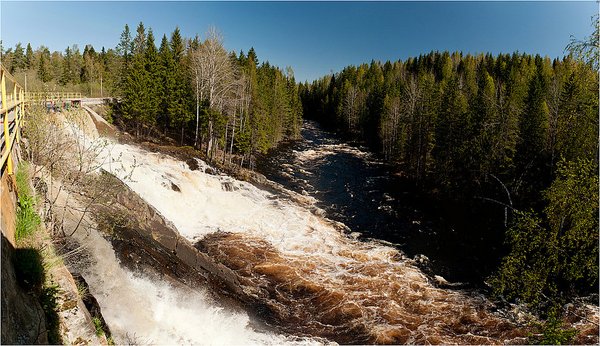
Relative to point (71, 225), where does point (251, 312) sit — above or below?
below

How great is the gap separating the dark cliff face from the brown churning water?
9.05 m

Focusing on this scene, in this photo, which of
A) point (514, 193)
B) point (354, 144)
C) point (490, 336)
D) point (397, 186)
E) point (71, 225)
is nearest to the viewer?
point (71, 225)

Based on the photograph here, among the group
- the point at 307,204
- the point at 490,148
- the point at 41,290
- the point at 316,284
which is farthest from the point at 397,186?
the point at 41,290

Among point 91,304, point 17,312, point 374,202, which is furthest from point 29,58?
point 17,312

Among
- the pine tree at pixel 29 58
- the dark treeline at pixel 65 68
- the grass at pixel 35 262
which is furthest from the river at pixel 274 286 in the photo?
the pine tree at pixel 29 58

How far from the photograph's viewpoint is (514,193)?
27969 mm

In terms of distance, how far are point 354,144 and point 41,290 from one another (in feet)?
215

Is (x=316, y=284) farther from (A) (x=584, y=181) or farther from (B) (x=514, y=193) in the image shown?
(B) (x=514, y=193)

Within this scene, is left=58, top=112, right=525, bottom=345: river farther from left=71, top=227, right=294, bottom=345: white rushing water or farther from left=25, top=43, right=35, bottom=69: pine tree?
left=25, top=43, right=35, bottom=69: pine tree

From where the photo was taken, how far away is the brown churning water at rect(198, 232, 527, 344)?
13703mm

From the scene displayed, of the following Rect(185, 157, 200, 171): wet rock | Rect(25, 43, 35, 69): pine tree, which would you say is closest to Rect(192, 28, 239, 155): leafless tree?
Rect(185, 157, 200, 171): wet rock

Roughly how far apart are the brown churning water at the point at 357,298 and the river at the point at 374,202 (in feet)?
8.96

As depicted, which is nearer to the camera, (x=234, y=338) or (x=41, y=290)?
(x=41, y=290)

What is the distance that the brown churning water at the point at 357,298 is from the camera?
45.0 ft
